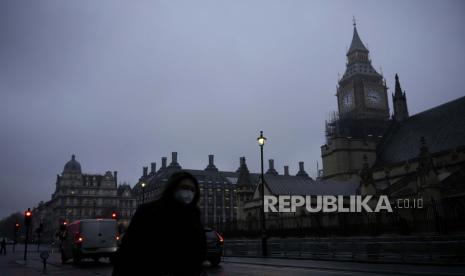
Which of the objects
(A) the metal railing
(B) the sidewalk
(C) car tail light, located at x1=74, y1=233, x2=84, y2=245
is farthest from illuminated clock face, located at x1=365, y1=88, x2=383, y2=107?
(C) car tail light, located at x1=74, y1=233, x2=84, y2=245

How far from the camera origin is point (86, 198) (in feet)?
415

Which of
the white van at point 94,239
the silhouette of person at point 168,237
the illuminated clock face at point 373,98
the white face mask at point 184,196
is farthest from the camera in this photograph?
the illuminated clock face at point 373,98

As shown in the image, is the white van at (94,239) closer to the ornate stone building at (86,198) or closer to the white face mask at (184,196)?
the white face mask at (184,196)

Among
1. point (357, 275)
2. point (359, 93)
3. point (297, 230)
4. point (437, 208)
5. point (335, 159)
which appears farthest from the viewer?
point (359, 93)

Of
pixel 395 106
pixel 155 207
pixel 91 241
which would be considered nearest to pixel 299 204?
pixel 395 106

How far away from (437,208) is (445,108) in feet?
123

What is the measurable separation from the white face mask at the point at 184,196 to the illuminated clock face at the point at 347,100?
85.9 meters

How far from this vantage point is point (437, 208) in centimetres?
2555

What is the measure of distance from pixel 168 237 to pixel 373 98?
88.0 m

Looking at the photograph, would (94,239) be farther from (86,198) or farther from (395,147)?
(86,198)

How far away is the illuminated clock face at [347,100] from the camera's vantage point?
87125mm

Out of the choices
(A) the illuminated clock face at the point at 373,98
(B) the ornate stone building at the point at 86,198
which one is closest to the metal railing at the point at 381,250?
(A) the illuminated clock face at the point at 373,98

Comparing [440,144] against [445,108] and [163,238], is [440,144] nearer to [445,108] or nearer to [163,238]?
[445,108]

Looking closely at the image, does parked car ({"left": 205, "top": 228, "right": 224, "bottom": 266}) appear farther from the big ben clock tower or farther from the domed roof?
the domed roof
